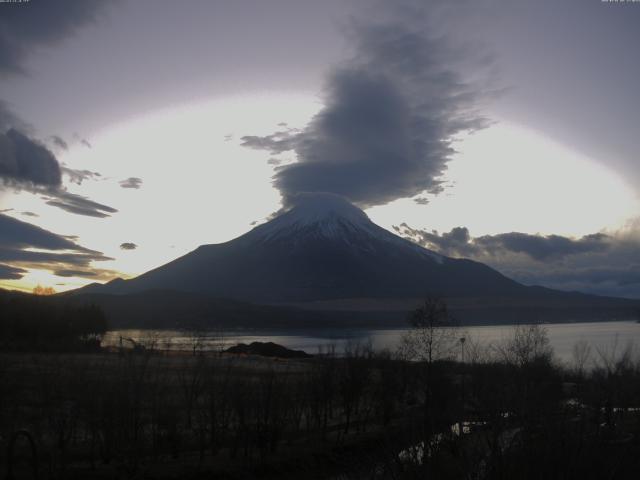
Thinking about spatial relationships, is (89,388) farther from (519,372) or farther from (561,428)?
(519,372)

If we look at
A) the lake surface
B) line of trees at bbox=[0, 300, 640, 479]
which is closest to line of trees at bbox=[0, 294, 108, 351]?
the lake surface

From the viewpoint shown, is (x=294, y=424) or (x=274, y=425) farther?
(x=294, y=424)

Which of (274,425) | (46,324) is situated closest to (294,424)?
(274,425)

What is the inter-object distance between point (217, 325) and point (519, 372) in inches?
4552

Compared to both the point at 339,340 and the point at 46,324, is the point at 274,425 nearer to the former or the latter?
the point at 46,324

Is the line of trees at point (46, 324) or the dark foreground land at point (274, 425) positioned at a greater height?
the line of trees at point (46, 324)

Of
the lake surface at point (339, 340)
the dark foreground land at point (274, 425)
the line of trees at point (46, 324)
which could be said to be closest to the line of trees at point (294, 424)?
the dark foreground land at point (274, 425)

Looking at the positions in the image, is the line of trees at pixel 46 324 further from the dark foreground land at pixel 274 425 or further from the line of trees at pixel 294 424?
the dark foreground land at pixel 274 425

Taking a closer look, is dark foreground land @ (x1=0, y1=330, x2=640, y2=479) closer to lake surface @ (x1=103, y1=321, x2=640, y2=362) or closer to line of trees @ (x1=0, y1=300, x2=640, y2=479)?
line of trees @ (x1=0, y1=300, x2=640, y2=479)

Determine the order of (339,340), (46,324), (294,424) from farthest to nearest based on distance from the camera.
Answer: (339,340)
(46,324)
(294,424)

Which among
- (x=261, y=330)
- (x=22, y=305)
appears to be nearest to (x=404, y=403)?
(x=22, y=305)

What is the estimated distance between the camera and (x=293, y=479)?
20.6m

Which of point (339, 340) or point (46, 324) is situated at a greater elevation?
point (46, 324)

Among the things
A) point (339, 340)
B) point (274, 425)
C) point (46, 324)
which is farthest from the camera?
point (339, 340)
